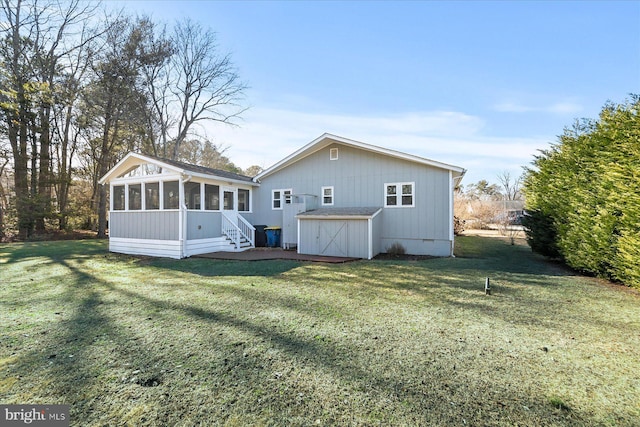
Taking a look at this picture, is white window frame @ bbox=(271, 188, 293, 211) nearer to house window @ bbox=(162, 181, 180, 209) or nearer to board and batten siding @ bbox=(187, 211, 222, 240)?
board and batten siding @ bbox=(187, 211, 222, 240)

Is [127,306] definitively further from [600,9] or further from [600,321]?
[600,9]

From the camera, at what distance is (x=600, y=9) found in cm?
728

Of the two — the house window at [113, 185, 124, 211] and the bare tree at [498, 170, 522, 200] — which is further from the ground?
the bare tree at [498, 170, 522, 200]

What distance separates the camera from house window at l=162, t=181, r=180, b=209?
10.0 meters

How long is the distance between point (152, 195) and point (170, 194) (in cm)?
93

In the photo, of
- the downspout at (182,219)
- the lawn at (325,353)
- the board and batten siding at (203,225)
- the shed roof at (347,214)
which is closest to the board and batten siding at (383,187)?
the shed roof at (347,214)

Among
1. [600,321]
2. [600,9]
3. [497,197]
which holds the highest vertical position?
[600,9]

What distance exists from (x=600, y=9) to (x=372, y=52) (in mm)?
6342

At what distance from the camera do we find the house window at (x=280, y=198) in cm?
1258

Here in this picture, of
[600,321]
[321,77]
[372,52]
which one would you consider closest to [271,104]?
[321,77]

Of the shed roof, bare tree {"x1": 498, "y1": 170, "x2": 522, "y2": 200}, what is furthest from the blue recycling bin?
bare tree {"x1": 498, "y1": 170, "x2": 522, "y2": 200}

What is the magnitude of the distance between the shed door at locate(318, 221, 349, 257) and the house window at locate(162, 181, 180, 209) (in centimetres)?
507

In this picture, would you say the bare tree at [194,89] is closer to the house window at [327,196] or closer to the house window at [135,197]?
the house window at [135,197]

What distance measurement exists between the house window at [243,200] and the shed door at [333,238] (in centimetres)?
424
